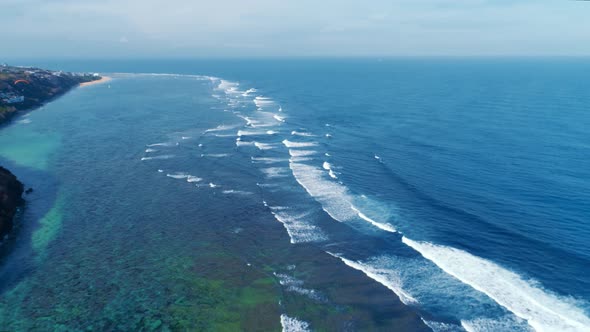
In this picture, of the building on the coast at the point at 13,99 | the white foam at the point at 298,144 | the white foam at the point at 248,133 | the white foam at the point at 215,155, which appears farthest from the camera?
the building on the coast at the point at 13,99

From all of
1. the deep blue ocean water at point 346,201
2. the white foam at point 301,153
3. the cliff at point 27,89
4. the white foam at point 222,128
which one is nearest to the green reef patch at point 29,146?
the deep blue ocean water at point 346,201

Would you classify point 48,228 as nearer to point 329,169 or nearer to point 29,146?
point 329,169

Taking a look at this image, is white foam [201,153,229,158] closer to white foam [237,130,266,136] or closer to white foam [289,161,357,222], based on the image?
white foam [289,161,357,222]

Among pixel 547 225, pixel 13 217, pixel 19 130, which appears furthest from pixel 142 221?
pixel 19 130

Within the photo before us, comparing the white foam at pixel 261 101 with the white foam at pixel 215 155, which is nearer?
the white foam at pixel 215 155

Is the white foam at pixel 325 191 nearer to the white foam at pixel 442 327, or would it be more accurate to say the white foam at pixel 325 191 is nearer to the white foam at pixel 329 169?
the white foam at pixel 329 169

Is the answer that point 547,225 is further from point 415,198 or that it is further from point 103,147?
point 103,147
